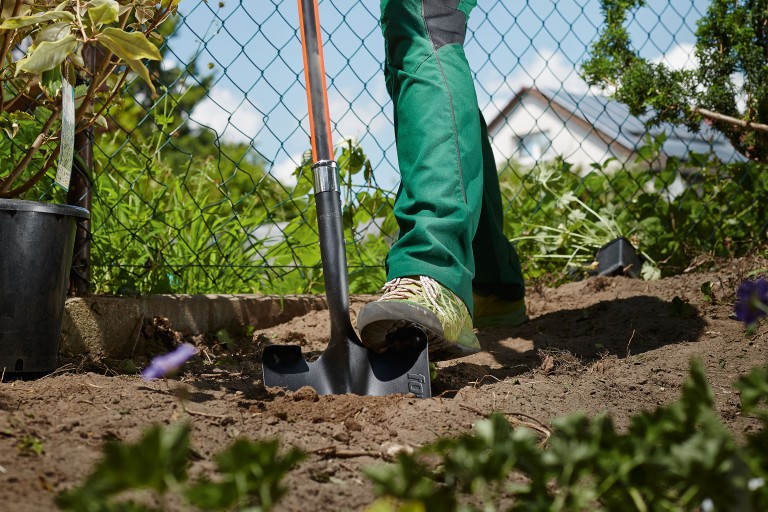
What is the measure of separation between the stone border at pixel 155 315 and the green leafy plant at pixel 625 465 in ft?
4.43

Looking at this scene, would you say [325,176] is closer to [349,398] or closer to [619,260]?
[349,398]

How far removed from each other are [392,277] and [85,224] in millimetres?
945

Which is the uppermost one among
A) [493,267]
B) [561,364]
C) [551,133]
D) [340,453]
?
[551,133]

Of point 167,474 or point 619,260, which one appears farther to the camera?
point 619,260

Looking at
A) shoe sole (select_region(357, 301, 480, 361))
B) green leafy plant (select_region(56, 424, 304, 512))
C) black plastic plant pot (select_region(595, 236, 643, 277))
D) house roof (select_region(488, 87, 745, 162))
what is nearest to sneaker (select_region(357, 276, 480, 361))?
shoe sole (select_region(357, 301, 480, 361))

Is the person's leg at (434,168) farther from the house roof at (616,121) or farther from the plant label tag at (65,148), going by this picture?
the house roof at (616,121)

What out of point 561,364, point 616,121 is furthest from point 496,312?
point 616,121

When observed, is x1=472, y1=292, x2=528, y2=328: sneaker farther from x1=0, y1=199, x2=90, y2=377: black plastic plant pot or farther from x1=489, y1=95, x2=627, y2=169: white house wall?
x1=489, y1=95, x2=627, y2=169: white house wall

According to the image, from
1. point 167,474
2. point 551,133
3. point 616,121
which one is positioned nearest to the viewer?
point 167,474

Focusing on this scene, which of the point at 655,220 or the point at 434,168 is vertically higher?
the point at 655,220

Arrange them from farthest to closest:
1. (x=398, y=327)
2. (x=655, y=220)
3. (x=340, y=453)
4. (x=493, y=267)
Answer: (x=655, y=220) → (x=493, y=267) → (x=398, y=327) → (x=340, y=453)

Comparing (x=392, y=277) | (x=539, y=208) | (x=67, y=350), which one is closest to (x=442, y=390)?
(x=392, y=277)

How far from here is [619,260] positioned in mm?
2969

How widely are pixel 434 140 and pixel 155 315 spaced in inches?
37.3
